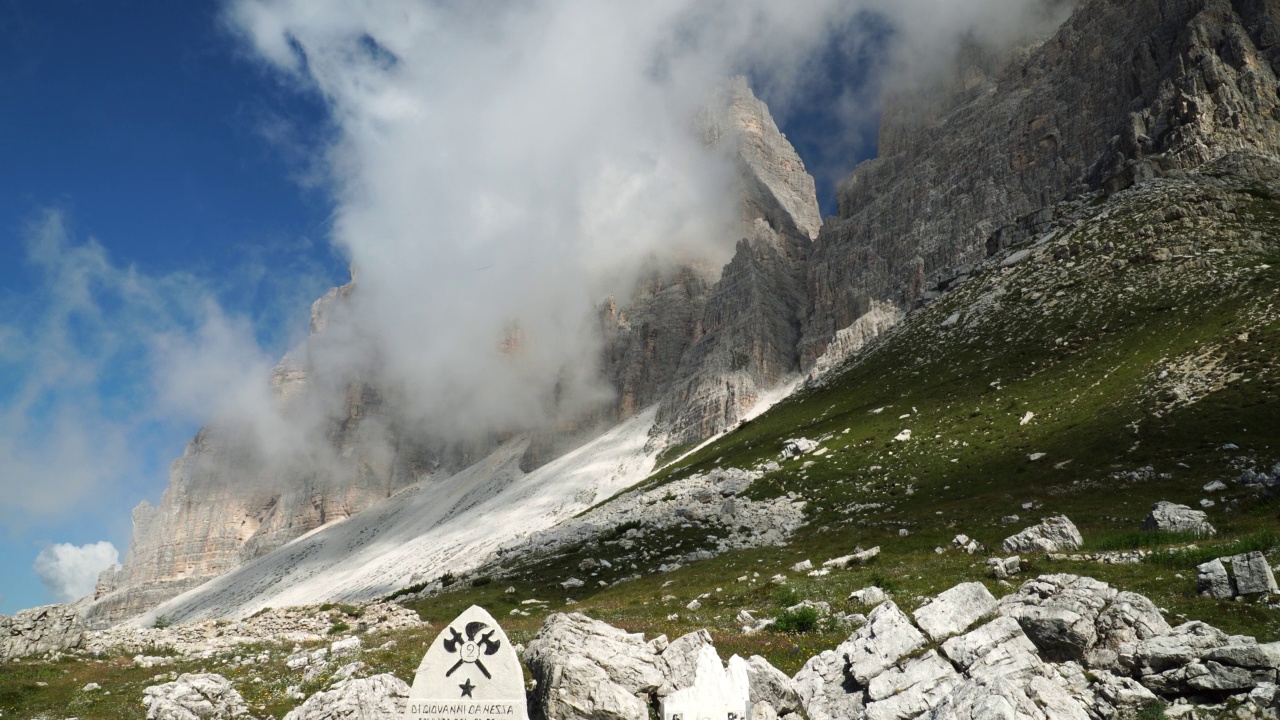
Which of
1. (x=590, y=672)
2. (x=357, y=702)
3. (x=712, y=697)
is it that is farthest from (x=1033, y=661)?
(x=357, y=702)

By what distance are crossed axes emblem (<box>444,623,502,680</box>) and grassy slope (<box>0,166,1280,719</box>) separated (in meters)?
7.77

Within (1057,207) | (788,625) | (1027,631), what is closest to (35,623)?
(788,625)

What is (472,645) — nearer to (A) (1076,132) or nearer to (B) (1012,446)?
(B) (1012,446)

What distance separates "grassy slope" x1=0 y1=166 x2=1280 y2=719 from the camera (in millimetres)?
25516

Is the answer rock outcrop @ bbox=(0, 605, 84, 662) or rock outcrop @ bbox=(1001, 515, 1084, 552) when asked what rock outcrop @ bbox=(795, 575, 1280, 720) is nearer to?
rock outcrop @ bbox=(1001, 515, 1084, 552)

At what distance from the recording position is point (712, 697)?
15000 mm

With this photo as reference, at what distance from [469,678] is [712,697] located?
5158mm

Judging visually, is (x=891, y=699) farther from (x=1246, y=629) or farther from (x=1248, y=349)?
(x=1248, y=349)

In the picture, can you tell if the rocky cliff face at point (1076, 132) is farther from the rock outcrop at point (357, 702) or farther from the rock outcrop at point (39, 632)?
the rock outcrop at point (39, 632)

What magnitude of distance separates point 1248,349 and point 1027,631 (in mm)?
59038

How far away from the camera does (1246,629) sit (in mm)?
15547

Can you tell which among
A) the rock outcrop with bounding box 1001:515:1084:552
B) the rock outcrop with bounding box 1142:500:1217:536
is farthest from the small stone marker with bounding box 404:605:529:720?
the rock outcrop with bounding box 1142:500:1217:536

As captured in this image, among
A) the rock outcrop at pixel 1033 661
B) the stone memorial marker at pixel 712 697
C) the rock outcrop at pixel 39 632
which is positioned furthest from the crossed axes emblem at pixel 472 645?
the rock outcrop at pixel 39 632

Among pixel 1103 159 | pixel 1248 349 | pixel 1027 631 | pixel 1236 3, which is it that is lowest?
pixel 1027 631
